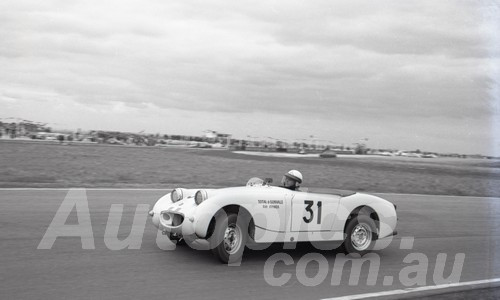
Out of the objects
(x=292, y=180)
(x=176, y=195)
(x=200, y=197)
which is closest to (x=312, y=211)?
(x=292, y=180)

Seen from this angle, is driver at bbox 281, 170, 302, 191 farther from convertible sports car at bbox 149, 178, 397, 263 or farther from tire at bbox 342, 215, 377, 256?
tire at bbox 342, 215, 377, 256

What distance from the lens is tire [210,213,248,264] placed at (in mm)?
6316

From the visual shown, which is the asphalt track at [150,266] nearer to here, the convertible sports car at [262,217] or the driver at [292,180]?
the convertible sports car at [262,217]

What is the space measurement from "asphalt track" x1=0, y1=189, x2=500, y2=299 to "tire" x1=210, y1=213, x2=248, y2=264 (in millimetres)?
145

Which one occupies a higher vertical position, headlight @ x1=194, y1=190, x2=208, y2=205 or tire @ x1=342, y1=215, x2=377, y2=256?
headlight @ x1=194, y1=190, x2=208, y2=205

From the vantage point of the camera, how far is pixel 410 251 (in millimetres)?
8508

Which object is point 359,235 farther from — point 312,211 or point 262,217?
point 262,217

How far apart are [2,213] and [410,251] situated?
656 cm

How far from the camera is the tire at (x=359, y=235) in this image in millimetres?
7496

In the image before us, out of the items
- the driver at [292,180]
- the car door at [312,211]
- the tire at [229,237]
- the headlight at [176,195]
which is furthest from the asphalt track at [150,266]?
the driver at [292,180]

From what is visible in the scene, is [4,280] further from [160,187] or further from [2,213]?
[160,187]

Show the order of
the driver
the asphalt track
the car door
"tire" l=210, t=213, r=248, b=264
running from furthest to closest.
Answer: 1. the driver
2. the car door
3. "tire" l=210, t=213, r=248, b=264
4. the asphalt track

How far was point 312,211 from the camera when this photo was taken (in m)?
7.07

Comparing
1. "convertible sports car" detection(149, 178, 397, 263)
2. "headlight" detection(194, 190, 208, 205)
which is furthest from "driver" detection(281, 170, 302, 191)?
"headlight" detection(194, 190, 208, 205)
